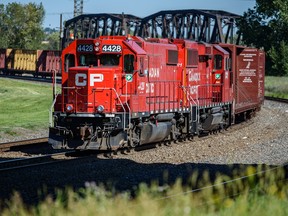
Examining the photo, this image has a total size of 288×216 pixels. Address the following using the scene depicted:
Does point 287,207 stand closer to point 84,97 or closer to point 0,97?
point 84,97

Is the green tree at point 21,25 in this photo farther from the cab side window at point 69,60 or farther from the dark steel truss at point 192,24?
the cab side window at point 69,60

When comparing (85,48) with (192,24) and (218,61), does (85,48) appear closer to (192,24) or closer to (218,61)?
(218,61)

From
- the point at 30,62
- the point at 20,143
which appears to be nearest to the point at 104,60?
the point at 20,143

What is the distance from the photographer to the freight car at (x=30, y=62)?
65625 mm

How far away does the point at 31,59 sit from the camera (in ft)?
228

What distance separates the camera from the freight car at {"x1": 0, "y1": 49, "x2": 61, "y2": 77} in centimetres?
6562

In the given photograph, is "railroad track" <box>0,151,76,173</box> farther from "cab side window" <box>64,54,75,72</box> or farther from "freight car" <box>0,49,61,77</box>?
"freight car" <box>0,49,61,77</box>

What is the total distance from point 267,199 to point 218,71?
16074mm

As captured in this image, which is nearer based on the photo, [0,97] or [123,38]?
[123,38]

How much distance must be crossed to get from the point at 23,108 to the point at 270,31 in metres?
43.6

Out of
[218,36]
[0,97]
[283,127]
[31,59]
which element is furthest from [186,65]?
[218,36]

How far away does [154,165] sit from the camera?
1477 cm

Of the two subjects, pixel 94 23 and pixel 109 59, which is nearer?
pixel 109 59

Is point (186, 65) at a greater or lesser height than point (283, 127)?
greater
